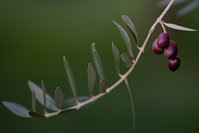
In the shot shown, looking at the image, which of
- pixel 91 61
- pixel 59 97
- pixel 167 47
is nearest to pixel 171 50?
pixel 167 47

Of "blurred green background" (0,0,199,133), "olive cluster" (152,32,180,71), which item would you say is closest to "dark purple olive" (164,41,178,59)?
"olive cluster" (152,32,180,71)

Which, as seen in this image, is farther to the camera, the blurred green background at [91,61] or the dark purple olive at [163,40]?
the blurred green background at [91,61]

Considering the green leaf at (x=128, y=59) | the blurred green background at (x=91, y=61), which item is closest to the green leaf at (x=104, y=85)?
the green leaf at (x=128, y=59)

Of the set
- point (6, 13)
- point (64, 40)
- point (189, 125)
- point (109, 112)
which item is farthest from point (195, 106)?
point (6, 13)

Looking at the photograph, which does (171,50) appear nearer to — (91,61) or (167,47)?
(167,47)

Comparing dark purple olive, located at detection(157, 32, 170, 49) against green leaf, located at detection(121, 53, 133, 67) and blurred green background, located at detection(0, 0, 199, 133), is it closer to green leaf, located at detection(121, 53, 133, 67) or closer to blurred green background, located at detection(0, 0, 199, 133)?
green leaf, located at detection(121, 53, 133, 67)

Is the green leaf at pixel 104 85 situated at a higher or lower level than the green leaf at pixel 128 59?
lower

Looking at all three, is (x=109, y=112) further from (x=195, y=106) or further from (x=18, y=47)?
(x=18, y=47)

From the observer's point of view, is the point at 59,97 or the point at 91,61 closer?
the point at 59,97

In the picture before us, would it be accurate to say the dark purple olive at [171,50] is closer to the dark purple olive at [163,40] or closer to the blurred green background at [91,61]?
the dark purple olive at [163,40]
